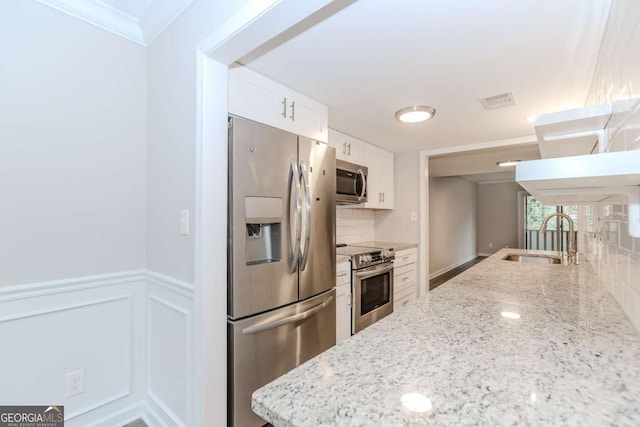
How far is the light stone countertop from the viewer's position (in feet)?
1.74

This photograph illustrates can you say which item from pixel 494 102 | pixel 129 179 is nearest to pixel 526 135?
pixel 494 102

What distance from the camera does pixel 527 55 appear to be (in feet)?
5.37

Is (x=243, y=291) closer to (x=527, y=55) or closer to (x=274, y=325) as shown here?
(x=274, y=325)

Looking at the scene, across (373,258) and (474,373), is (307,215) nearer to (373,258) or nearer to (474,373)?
(373,258)

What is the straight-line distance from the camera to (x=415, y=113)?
2.41 metres

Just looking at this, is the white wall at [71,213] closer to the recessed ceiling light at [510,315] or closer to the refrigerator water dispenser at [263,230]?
the refrigerator water dispenser at [263,230]

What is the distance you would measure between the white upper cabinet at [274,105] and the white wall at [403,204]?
6.46 feet

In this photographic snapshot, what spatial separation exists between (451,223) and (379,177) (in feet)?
13.7

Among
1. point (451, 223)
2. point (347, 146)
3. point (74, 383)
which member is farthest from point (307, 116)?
point (451, 223)

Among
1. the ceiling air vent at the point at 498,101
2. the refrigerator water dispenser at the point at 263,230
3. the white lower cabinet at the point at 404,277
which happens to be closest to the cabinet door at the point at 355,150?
the white lower cabinet at the point at 404,277

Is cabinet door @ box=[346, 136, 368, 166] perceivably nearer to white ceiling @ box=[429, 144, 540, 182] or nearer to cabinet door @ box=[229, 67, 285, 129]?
cabinet door @ box=[229, 67, 285, 129]

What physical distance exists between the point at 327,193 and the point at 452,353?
1.55m

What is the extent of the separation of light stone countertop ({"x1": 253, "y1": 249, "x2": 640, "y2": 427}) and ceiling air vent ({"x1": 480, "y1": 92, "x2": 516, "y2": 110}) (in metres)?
1.62

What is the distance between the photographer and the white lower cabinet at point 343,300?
2.49 m
